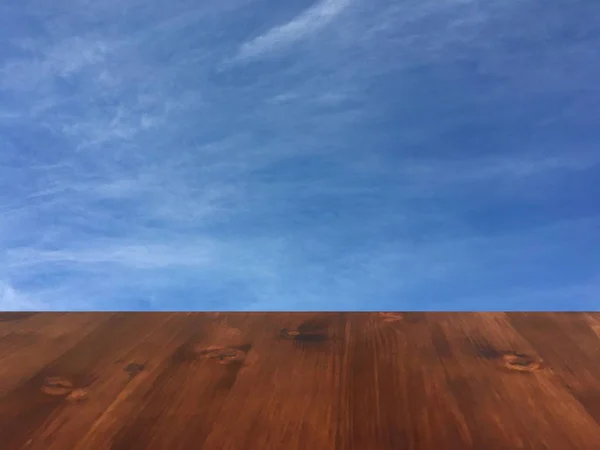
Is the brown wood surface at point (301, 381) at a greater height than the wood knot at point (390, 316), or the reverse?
the wood knot at point (390, 316)

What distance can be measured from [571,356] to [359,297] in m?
3.03

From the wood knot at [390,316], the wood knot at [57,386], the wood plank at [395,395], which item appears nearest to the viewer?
the wood plank at [395,395]

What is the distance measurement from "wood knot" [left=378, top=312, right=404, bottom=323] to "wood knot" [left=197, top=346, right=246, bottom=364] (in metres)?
0.20

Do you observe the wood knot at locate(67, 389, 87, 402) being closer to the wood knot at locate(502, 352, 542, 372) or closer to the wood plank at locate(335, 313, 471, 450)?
the wood plank at locate(335, 313, 471, 450)

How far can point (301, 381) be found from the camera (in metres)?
0.62

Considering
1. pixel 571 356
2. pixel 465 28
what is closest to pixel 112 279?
pixel 465 28

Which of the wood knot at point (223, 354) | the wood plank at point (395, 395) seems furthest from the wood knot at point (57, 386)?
the wood plank at point (395, 395)

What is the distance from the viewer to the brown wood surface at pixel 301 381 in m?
0.50

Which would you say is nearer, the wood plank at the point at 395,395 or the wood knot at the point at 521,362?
the wood plank at the point at 395,395

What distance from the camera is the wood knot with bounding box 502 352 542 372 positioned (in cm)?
64

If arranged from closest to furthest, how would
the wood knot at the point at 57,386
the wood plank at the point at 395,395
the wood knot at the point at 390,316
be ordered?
the wood plank at the point at 395,395 → the wood knot at the point at 57,386 → the wood knot at the point at 390,316

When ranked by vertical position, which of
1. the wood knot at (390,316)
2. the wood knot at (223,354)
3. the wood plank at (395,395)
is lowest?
the wood plank at (395,395)

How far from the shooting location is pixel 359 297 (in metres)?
3.70

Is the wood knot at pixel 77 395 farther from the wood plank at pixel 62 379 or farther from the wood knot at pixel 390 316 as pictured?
the wood knot at pixel 390 316
